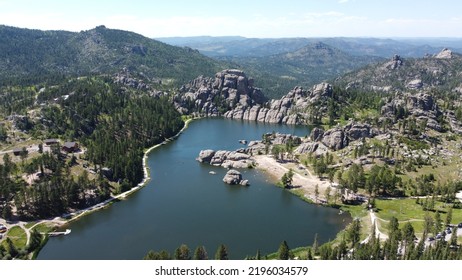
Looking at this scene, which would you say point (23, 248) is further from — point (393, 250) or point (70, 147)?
point (393, 250)

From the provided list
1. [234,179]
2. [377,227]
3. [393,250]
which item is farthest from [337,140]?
[393,250]

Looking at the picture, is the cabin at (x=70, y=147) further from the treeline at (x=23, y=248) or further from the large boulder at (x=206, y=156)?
the treeline at (x=23, y=248)

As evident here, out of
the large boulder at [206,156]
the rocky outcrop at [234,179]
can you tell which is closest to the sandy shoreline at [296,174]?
the rocky outcrop at [234,179]

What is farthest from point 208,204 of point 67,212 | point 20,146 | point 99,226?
point 20,146

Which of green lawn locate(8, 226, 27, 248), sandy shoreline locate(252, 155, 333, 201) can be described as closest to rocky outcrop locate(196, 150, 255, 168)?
sandy shoreline locate(252, 155, 333, 201)

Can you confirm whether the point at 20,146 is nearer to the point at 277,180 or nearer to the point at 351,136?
the point at 277,180

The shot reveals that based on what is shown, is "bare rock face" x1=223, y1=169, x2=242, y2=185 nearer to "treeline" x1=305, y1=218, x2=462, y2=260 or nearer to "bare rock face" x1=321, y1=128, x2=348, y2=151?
"bare rock face" x1=321, y1=128, x2=348, y2=151

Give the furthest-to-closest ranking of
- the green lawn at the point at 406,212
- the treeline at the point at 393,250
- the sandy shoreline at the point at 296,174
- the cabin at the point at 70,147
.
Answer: the cabin at the point at 70,147 < the sandy shoreline at the point at 296,174 < the green lawn at the point at 406,212 < the treeline at the point at 393,250
